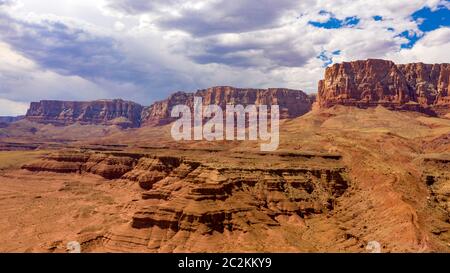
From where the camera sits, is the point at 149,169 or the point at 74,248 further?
the point at 149,169

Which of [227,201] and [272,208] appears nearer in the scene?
[227,201]

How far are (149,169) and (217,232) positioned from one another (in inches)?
3056

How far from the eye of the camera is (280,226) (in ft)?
284

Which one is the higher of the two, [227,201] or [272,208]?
[227,201]

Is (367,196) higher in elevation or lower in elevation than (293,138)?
lower

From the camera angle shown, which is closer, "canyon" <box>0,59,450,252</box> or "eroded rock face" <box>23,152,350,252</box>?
"canyon" <box>0,59,450,252</box>

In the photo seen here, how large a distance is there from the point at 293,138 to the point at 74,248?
307 feet

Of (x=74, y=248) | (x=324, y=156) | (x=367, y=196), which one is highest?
(x=324, y=156)

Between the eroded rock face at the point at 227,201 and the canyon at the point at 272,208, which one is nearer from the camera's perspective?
the canyon at the point at 272,208

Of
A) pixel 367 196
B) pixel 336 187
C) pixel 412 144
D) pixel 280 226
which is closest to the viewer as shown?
pixel 280 226

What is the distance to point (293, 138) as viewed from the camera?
156750 mm

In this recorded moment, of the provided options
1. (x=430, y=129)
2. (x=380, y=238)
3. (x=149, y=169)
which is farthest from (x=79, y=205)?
(x=430, y=129)

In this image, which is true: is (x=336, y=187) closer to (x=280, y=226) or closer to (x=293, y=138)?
(x=280, y=226)
